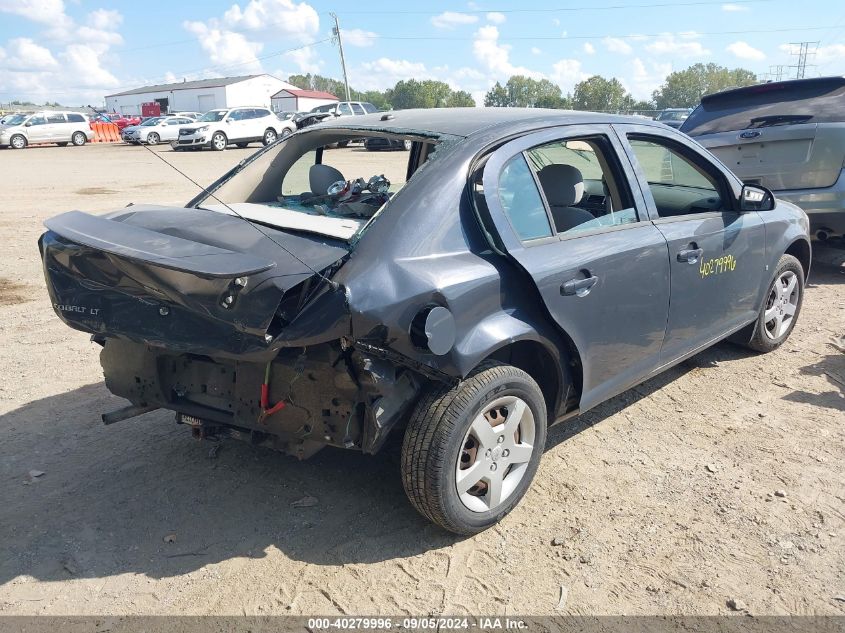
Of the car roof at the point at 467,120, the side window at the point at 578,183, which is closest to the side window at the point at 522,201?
the side window at the point at 578,183

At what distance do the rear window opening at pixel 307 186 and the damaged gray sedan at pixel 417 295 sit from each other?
17 mm

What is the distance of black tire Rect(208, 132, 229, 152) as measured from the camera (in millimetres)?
30344

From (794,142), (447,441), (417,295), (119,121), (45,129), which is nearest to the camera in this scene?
(417,295)

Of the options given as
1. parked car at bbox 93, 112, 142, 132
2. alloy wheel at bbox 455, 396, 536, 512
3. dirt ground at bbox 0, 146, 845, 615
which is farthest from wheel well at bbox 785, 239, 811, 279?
parked car at bbox 93, 112, 142, 132

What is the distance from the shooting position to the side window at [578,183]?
369 centimetres

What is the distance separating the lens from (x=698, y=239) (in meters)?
4.19

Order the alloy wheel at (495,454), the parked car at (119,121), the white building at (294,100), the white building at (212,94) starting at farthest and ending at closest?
the white building at (212,94), the white building at (294,100), the parked car at (119,121), the alloy wheel at (495,454)

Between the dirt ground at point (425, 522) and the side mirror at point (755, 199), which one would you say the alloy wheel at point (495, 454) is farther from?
the side mirror at point (755, 199)

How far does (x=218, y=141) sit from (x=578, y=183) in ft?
94.4

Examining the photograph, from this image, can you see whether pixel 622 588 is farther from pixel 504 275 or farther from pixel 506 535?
pixel 504 275

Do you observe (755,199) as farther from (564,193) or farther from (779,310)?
(564,193)

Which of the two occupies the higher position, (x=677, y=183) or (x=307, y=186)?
(x=307, y=186)

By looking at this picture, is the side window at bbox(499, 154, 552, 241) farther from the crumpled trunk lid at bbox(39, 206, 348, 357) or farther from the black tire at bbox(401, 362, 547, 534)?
the crumpled trunk lid at bbox(39, 206, 348, 357)

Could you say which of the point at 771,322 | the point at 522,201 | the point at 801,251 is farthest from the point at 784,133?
the point at 522,201
